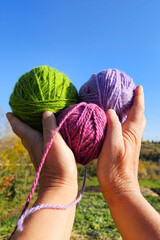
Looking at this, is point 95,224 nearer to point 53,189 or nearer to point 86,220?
point 86,220

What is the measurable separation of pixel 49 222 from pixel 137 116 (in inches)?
32.3

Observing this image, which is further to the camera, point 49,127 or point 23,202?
point 23,202

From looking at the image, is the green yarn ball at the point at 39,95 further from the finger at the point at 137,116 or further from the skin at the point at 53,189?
the finger at the point at 137,116

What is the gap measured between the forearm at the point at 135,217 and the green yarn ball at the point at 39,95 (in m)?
0.64

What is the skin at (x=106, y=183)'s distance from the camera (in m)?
0.67

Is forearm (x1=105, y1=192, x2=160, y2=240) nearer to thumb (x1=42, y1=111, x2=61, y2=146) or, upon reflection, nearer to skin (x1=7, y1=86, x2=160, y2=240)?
skin (x1=7, y1=86, x2=160, y2=240)

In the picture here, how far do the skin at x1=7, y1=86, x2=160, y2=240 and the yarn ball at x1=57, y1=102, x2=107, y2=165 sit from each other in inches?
1.8

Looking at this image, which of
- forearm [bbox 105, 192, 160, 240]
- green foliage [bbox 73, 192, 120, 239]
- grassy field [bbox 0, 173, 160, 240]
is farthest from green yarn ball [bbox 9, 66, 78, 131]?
green foliage [bbox 73, 192, 120, 239]

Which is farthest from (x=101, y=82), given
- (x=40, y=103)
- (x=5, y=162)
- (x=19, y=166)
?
(x=19, y=166)

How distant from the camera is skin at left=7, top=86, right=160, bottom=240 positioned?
670 millimetres

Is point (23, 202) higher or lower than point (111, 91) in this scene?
lower

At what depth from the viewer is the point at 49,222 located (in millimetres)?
652

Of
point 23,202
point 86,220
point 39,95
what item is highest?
point 39,95

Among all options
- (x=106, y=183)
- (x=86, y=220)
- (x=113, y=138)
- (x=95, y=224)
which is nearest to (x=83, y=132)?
(x=113, y=138)
